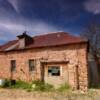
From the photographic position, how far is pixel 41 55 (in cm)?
2278

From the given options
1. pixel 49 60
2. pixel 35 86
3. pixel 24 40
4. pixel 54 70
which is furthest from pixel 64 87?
pixel 24 40

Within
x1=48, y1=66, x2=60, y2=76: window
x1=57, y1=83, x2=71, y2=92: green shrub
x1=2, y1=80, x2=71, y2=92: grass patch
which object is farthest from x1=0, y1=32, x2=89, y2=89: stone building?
x1=2, y1=80, x2=71, y2=92: grass patch

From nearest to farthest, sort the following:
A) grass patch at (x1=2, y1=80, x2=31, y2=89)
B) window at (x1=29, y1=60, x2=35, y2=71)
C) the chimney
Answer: grass patch at (x1=2, y1=80, x2=31, y2=89) → window at (x1=29, y1=60, x2=35, y2=71) → the chimney

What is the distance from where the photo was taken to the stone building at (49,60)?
20.4 metres

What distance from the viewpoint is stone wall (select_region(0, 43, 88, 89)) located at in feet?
66.5

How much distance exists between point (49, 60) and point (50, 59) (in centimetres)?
15

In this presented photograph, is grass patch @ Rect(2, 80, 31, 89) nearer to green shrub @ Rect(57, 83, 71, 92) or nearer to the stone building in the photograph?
the stone building

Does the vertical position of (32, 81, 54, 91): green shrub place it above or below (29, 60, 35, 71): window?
below

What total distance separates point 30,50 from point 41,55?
170cm

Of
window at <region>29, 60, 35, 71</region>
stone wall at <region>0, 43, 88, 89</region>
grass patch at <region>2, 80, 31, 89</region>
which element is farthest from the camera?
window at <region>29, 60, 35, 71</region>

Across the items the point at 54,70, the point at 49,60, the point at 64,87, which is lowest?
the point at 64,87

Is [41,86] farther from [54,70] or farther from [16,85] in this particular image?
[16,85]

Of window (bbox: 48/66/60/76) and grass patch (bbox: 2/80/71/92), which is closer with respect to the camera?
grass patch (bbox: 2/80/71/92)

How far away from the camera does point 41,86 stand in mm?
20891
